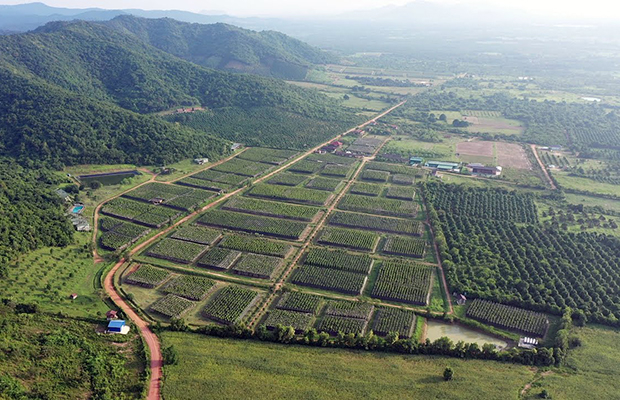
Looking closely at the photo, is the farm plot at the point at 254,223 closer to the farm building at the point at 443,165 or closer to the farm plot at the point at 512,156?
the farm building at the point at 443,165

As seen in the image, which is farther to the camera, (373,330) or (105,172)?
(105,172)

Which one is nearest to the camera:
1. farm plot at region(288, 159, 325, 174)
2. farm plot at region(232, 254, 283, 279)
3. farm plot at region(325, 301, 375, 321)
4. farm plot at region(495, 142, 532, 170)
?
farm plot at region(325, 301, 375, 321)

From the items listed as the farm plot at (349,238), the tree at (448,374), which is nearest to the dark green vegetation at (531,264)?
the farm plot at (349,238)

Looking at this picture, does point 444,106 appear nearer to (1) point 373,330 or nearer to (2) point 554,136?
(2) point 554,136

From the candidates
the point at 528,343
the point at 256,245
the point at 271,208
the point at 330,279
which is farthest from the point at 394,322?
the point at 271,208

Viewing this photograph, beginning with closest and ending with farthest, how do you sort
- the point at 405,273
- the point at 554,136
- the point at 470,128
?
the point at 405,273
the point at 554,136
the point at 470,128

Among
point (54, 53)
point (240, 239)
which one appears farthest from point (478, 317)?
point (54, 53)

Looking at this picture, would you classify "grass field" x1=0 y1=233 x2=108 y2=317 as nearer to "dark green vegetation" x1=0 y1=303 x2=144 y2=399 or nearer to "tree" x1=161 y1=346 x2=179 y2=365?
"dark green vegetation" x1=0 y1=303 x2=144 y2=399

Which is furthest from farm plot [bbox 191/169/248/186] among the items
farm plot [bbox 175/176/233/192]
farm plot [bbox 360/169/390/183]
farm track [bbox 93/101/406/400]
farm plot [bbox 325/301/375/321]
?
farm plot [bbox 325/301/375/321]
